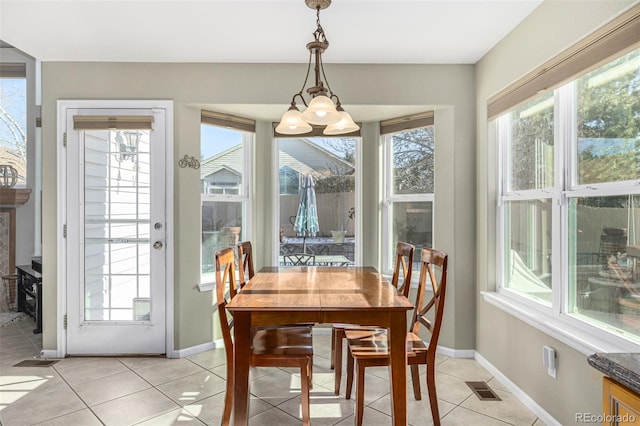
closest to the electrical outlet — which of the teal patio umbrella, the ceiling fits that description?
the ceiling

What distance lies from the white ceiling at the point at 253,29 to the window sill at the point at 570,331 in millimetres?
1837

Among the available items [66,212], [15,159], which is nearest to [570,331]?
[66,212]

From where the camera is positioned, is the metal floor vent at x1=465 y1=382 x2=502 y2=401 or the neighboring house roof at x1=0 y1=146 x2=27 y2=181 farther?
the neighboring house roof at x1=0 y1=146 x2=27 y2=181

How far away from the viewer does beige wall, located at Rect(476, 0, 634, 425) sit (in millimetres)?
1880

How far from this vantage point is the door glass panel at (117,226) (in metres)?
3.13

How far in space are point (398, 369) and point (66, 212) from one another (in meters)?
2.86

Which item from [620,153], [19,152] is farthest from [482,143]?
[19,152]

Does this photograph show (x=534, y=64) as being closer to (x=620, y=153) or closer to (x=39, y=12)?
(x=620, y=153)

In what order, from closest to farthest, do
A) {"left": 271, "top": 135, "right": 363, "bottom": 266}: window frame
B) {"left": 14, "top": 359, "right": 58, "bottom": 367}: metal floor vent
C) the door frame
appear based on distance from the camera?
{"left": 14, "top": 359, "right": 58, "bottom": 367}: metal floor vent → the door frame → {"left": 271, "top": 135, "right": 363, "bottom": 266}: window frame

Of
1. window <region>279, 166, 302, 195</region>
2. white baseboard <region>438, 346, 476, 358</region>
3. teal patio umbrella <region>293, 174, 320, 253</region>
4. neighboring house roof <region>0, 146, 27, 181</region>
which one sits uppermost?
neighboring house roof <region>0, 146, 27, 181</region>

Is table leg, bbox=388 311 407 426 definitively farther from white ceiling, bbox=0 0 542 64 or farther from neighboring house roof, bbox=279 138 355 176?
neighboring house roof, bbox=279 138 355 176

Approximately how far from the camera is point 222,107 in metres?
3.26

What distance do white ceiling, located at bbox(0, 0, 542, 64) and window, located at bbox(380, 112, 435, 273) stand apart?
64 cm

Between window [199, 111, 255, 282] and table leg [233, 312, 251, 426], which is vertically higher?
window [199, 111, 255, 282]
